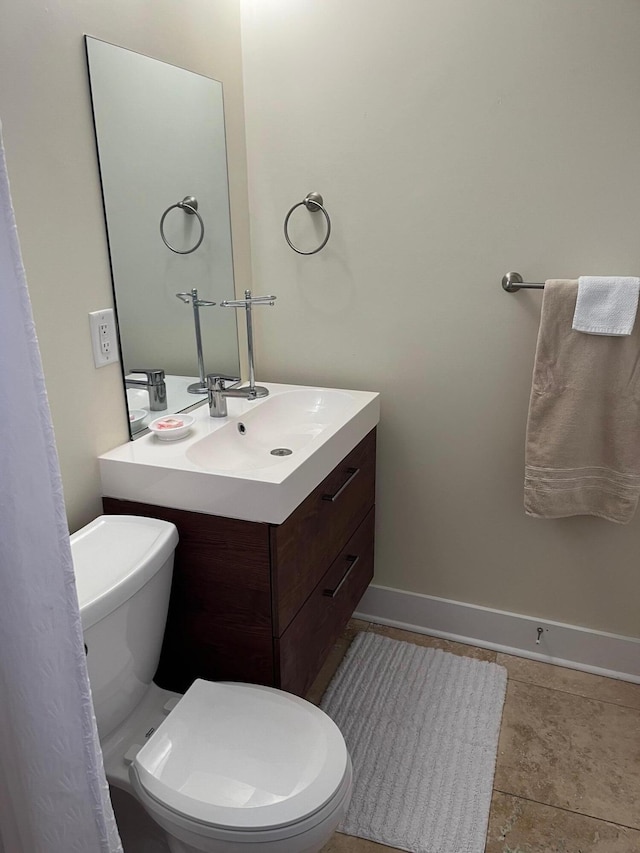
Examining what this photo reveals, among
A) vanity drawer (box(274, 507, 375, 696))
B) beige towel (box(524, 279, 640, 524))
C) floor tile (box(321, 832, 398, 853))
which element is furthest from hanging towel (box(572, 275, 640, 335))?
floor tile (box(321, 832, 398, 853))

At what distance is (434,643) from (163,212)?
5.34 ft

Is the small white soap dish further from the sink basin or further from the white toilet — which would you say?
the white toilet

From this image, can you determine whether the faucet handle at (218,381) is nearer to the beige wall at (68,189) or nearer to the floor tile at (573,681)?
the beige wall at (68,189)

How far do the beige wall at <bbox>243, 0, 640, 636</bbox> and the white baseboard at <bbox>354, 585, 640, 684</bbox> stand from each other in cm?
4

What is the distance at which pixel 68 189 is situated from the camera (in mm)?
1348

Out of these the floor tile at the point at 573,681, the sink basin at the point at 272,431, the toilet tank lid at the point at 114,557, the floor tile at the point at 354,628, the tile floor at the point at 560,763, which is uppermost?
the sink basin at the point at 272,431

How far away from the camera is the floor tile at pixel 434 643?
7.11 ft

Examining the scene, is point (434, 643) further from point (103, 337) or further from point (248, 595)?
point (103, 337)

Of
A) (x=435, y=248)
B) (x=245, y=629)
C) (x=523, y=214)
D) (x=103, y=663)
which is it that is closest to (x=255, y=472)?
(x=245, y=629)

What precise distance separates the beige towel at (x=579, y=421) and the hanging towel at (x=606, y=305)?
0.09 ft

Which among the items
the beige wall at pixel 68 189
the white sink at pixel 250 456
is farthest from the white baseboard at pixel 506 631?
the beige wall at pixel 68 189

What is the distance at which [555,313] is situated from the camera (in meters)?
1.75

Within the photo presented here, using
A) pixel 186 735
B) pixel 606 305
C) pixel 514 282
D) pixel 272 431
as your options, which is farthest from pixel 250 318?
pixel 186 735

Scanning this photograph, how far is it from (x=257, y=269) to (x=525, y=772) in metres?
1.68
